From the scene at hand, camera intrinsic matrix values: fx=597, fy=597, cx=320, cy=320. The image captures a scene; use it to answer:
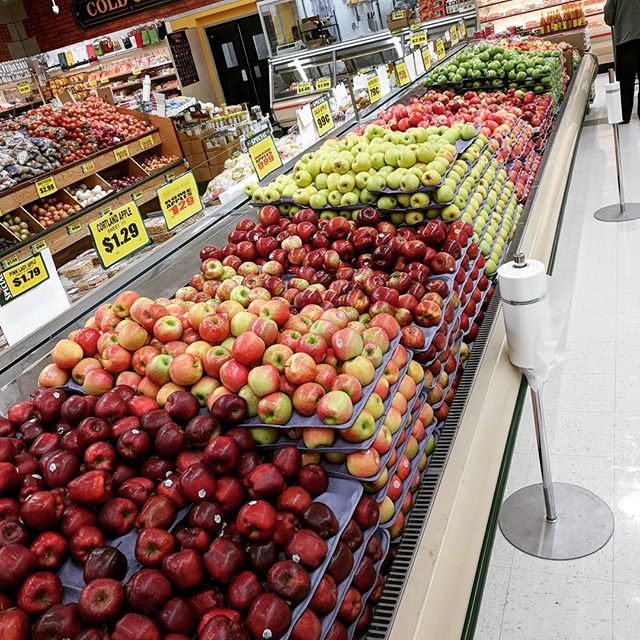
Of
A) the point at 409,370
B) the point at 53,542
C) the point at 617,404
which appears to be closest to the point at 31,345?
the point at 53,542

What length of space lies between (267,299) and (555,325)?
1.03 meters

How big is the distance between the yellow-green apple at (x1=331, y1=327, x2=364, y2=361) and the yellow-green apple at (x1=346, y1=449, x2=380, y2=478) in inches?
12.0

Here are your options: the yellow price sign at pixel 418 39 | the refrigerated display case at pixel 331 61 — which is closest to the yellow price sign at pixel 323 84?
the refrigerated display case at pixel 331 61

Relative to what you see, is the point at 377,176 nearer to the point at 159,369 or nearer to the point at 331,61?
the point at 159,369

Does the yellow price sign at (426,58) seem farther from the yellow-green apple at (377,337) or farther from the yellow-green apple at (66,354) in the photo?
the yellow-green apple at (66,354)

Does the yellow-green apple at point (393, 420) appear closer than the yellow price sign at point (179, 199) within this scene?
Yes

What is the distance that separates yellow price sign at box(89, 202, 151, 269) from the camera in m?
2.32

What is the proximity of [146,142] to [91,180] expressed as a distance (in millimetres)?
1176

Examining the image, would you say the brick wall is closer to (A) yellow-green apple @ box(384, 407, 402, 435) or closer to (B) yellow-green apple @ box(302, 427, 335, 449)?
(A) yellow-green apple @ box(384, 407, 402, 435)

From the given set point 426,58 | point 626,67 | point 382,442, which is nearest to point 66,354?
point 382,442

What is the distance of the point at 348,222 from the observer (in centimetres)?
277

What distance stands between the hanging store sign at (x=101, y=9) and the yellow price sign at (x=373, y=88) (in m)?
9.52

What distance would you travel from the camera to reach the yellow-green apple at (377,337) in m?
1.92

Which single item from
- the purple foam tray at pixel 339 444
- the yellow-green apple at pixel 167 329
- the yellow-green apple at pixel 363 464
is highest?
the yellow-green apple at pixel 167 329
